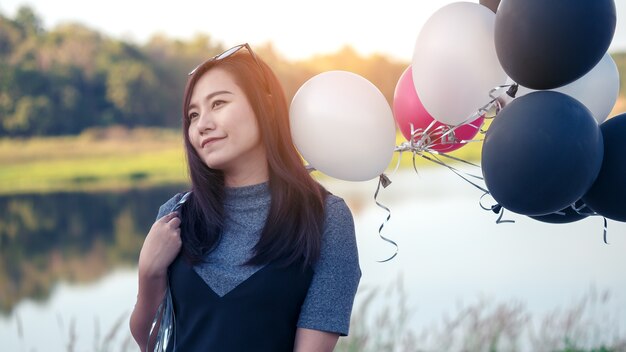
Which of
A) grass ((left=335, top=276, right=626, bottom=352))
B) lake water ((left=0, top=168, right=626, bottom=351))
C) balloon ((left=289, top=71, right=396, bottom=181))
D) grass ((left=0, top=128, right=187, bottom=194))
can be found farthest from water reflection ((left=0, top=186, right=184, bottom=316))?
balloon ((left=289, top=71, right=396, bottom=181))

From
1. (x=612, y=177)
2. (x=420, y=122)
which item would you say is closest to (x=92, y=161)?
(x=420, y=122)

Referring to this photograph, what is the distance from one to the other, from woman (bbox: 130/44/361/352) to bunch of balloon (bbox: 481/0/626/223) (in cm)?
31

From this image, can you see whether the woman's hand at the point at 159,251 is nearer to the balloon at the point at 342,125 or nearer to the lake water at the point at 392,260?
the balloon at the point at 342,125

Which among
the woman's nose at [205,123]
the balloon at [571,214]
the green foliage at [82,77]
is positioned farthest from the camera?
the green foliage at [82,77]

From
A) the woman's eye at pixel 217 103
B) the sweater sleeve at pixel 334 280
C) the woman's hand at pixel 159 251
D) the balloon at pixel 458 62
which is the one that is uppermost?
the woman's eye at pixel 217 103

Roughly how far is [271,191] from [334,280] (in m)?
0.21

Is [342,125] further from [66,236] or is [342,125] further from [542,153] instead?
[66,236]

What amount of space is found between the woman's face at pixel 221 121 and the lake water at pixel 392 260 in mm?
1930

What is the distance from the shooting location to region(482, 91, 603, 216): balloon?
46.1 inches

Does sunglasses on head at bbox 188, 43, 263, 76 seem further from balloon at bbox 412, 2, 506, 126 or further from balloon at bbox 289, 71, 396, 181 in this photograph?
balloon at bbox 412, 2, 506, 126

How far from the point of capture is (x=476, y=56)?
1.40 metres

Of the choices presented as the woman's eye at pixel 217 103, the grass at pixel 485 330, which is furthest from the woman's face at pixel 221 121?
the grass at pixel 485 330

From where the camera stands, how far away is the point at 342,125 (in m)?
1.41

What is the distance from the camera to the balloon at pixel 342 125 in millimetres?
1390
